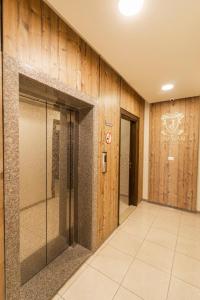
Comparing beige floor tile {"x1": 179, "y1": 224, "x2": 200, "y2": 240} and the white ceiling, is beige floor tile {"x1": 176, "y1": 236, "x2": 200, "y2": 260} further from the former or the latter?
the white ceiling

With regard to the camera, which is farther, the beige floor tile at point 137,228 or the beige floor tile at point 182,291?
the beige floor tile at point 137,228

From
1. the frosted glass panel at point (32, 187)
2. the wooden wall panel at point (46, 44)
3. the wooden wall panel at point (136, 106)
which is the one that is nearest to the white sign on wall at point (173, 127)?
the wooden wall panel at point (136, 106)

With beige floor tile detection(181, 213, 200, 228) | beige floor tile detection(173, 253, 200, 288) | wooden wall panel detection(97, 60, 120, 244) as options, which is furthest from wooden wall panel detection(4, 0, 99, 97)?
beige floor tile detection(181, 213, 200, 228)

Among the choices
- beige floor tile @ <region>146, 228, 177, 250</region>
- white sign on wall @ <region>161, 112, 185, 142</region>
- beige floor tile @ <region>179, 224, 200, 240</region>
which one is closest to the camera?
beige floor tile @ <region>146, 228, 177, 250</region>

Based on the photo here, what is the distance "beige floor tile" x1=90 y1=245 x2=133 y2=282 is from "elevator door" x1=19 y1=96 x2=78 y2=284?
0.46 meters

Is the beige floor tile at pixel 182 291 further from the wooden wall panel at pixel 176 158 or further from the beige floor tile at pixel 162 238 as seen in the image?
the wooden wall panel at pixel 176 158

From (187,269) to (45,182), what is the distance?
2050mm

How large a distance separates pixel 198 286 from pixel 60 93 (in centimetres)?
255

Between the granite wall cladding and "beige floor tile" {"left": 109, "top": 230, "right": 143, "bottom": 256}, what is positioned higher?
the granite wall cladding

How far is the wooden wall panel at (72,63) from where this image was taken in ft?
3.98

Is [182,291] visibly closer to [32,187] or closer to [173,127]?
[32,187]

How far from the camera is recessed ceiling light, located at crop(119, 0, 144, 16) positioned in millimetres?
1305

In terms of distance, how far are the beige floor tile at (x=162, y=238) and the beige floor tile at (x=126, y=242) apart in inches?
9.1

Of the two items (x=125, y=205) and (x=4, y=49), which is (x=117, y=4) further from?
(x=125, y=205)
